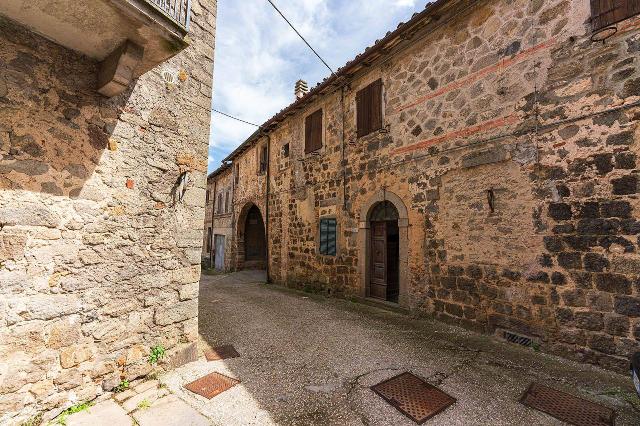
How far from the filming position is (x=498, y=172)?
4.86 m

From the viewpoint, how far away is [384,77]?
22.7ft

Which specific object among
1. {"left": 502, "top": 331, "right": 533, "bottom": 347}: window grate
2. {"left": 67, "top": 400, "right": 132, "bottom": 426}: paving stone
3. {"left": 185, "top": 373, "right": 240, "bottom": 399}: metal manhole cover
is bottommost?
{"left": 67, "top": 400, "right": 132, "bottom": 426}: paving stone

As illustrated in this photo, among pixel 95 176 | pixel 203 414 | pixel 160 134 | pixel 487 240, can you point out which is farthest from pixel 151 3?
pixel 487 240

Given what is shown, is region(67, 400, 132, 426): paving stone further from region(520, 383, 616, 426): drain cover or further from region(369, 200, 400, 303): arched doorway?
region(369, 200, 400, 303): arched doorway

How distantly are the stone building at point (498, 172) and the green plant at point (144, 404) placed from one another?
468cm

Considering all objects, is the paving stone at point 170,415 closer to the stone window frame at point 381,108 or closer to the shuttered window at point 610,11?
the stone window frame at point 381,108

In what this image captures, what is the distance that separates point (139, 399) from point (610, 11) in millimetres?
7205

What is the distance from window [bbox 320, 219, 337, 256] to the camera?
8000mm

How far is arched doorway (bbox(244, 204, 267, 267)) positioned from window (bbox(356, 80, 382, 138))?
26.5 feet

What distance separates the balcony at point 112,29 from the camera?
2.46 metres

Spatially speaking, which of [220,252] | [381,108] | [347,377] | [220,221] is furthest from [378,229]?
[220,221]

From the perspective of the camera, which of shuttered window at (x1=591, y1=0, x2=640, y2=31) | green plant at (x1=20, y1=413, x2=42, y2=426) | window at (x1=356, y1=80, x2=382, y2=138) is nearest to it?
green plant at (x1=20, y1=413, x2=42, y2=426)

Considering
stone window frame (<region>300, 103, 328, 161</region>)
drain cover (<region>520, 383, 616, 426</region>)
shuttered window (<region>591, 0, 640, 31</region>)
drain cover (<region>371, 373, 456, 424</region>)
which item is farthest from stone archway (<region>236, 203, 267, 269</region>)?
shuttered window (<region>591, 0, 640, 31</region>)

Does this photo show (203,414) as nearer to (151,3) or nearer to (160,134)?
(160,134)
